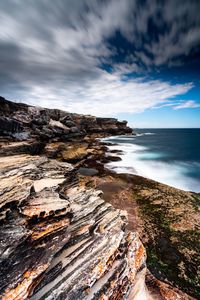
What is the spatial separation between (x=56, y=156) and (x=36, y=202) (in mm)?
20503

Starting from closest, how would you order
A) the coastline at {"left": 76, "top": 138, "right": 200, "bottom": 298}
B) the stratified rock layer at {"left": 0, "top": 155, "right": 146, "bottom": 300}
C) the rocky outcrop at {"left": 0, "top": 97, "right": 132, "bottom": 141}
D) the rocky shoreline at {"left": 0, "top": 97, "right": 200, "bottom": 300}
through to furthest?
1. the stratified rock layer at {"left": 0, "top": 155, "right": 146, "bottom": 300}
2. the rocky shoreline at {"left": 0, "top": 97, "right": 200, "bottom": 300}
3. the coastline at {"left": 76, "top": 138, "right": 200, "bottom": 298}
4. the rocky outcrop at {"left": 0, "top": 97, "right": 132, "bottom": 141}

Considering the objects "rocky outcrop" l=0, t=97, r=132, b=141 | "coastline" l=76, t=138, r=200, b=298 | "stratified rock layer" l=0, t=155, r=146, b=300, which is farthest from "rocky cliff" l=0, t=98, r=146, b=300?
"rocky outcrop" l=0, t=97, r=132, b=141

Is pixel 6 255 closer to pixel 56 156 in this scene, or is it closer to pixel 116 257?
pixel 116 257

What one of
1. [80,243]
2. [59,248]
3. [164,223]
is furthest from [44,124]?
[59,248]

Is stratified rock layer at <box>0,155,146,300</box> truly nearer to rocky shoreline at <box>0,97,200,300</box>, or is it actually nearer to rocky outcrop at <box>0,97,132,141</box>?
rocky shoreline at <box>0,97,200,300</box>

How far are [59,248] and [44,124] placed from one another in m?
44.7

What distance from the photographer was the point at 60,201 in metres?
7.42

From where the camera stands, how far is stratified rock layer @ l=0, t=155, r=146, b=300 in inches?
189

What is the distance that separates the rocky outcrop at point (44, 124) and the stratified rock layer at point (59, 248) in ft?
73.9

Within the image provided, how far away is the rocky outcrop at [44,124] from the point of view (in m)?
30.3

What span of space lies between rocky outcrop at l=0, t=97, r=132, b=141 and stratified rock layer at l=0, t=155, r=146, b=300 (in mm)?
22521

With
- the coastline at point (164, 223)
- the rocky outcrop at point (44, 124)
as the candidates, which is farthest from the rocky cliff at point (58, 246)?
the rocky outcrop at point (44, 124)

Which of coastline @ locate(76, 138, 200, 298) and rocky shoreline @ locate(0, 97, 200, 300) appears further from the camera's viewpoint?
coastline @ locate(76, 138, 200, 298)

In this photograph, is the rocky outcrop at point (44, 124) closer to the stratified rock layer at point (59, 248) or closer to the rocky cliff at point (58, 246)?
the rocky cliff at point (58, 246)
